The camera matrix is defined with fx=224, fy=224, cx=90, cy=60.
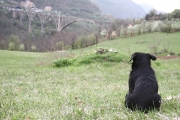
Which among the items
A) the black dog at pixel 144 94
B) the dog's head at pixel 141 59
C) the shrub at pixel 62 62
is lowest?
the shrub at pixel 62 62

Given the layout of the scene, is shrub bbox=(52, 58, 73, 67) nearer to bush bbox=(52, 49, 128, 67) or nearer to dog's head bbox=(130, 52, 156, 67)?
bush bbox=(52, 49, 128, 67)

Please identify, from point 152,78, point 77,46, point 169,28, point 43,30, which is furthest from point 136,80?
point 43,30

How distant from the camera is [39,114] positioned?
4.64 meters

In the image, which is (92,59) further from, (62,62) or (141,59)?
(141,59)

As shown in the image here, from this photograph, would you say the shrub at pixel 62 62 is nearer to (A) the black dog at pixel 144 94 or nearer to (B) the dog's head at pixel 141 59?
(B) the dog's head at pixel 141 59

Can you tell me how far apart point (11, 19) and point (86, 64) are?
11479 centimetres

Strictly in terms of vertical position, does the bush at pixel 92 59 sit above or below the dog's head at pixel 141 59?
below

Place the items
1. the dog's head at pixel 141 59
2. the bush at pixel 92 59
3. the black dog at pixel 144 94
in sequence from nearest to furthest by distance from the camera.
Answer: the black dog at pixel 144 94 → the dog's head at pixel 141 59 → the bush at pixel 92 59

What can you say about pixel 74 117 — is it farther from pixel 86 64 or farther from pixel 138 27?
pixel 138 27

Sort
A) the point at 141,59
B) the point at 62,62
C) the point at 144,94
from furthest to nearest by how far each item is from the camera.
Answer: the point at 62,62
the point at 141,59
the point at 144,94

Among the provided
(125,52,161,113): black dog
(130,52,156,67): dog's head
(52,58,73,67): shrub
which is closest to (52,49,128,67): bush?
(52,58,73,67): shrub

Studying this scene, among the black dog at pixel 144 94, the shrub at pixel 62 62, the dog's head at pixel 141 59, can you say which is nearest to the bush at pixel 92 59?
the shrub at pixel 62 62

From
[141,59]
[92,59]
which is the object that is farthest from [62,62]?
[141,59]

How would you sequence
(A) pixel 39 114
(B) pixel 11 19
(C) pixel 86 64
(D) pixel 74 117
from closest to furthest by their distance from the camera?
1. (D) pixel 74 117
2. (A) pixel 39 114
3. (C) pixel 86 64
4. (B) pixel 11 19
